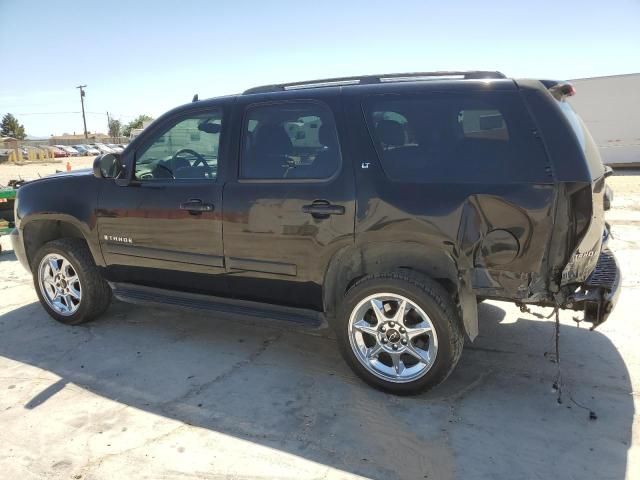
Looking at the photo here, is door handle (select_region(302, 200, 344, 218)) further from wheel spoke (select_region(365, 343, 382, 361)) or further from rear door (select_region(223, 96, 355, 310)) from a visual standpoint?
wheel spoke (select_region(365, 343, 382, 361))

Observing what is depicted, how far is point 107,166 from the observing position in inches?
165

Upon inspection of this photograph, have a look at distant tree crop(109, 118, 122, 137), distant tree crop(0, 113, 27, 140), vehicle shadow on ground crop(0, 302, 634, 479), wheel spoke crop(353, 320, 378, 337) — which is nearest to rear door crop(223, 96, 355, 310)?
wheel spoke crop(353, 320, 378, 337)

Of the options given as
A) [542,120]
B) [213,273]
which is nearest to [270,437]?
[213,273]

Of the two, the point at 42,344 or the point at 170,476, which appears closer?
the point at 170,476

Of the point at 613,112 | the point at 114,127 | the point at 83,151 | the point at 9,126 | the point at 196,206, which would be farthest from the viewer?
the point at 114,127

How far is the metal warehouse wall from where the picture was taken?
18.8 m

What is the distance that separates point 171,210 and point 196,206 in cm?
26

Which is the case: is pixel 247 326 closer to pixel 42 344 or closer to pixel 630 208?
pixel 42 344

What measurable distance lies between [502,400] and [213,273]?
86.9 inches

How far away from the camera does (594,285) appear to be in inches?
123

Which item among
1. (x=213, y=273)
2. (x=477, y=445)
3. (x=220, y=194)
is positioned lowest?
(x=477, y=445)

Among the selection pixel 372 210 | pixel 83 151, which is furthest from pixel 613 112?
pixel 83 151

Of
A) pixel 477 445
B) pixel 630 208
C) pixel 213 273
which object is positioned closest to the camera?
pixel 477 445

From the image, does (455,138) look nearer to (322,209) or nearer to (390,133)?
(390,133)
